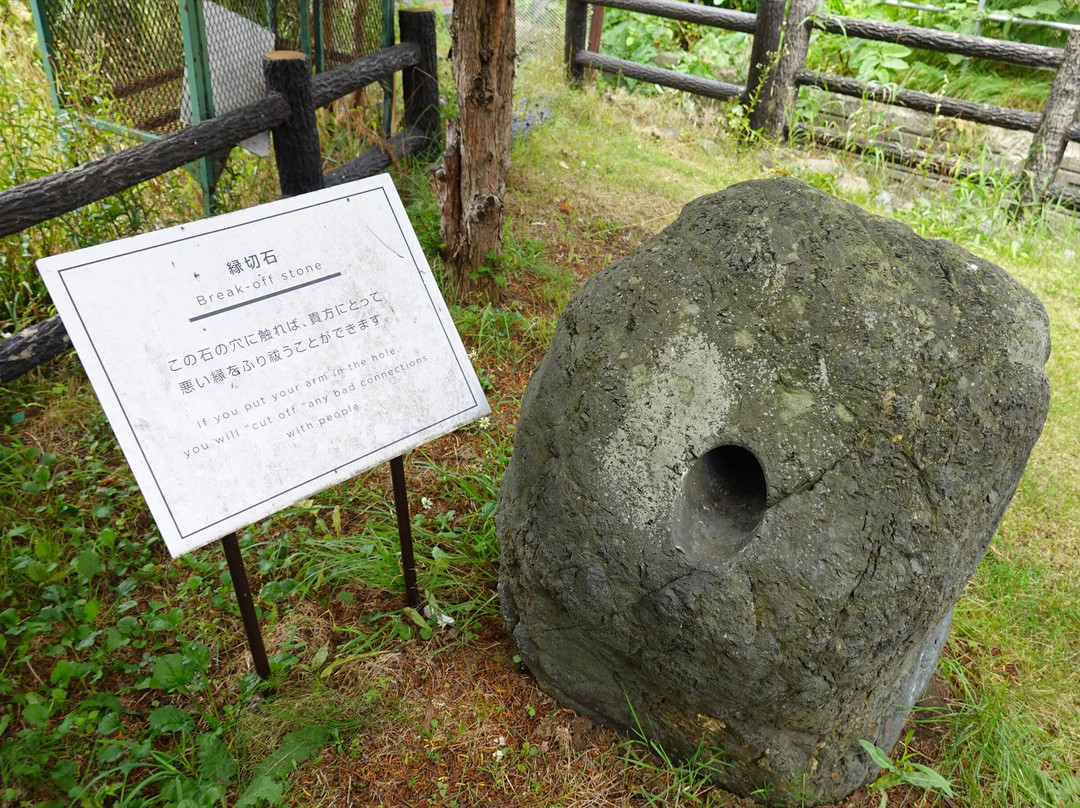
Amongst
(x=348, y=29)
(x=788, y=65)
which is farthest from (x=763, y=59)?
(x=348, y=29)

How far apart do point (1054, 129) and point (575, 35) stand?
4294 mm

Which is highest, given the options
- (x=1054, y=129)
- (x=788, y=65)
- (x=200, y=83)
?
(x=200, y=83)

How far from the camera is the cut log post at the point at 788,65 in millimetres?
6566

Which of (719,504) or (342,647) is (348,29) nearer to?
(342,647)

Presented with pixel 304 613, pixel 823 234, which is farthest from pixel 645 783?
pixel 823 234

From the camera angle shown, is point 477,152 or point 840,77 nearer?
point 477,152

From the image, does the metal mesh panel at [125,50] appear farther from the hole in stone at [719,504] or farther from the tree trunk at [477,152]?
the hole in stone at [719,504]

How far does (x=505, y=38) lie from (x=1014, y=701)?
341 cm

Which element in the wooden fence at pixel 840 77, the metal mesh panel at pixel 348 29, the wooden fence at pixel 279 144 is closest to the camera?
the wooden fence at pixel 279 144

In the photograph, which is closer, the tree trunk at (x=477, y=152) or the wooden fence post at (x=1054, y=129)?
the tree trunk at (x=477, y=152)

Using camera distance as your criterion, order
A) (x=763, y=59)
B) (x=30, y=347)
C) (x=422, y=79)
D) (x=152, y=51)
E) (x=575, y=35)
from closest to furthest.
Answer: (x=30, y=347), (x=152, y=51), (x=422, y=79), (x=763, y=59), (x=575, y=35)

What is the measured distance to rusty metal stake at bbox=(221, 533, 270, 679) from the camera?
2076 millimetres

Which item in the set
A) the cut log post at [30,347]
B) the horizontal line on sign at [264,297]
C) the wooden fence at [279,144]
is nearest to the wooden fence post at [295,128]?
the wooden fence at [279,144]

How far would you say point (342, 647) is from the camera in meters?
2.50
